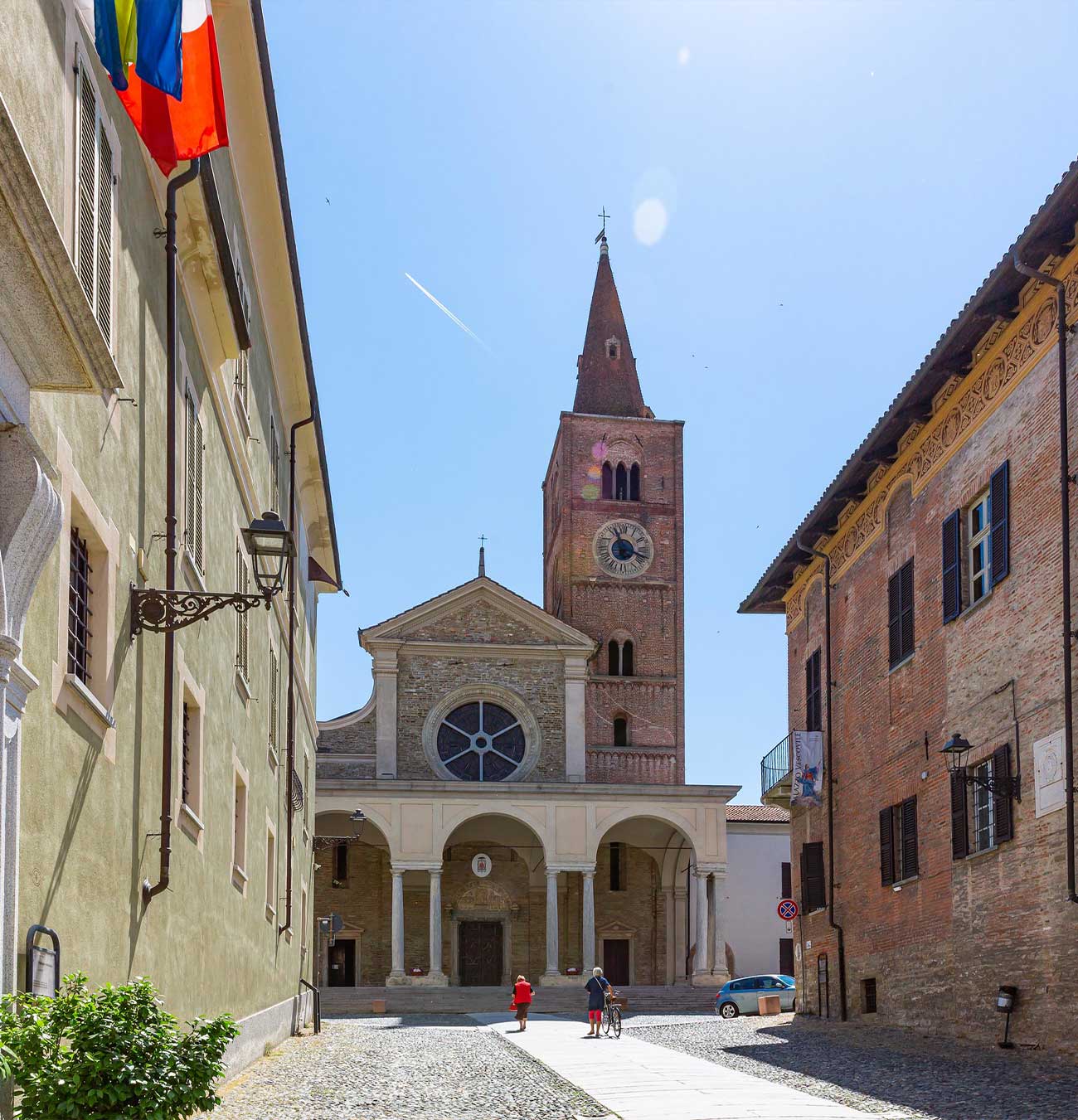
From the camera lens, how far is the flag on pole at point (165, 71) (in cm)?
766

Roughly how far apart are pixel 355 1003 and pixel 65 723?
3175cm

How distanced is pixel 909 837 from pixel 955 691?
301 cm

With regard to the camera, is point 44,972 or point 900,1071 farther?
point 900,1071

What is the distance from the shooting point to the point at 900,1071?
582 inches

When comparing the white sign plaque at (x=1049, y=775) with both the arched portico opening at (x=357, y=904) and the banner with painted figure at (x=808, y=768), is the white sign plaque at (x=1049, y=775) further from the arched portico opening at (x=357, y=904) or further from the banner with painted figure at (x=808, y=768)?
the arched portico opening at (x=357, y=904)

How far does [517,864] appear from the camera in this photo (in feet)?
154

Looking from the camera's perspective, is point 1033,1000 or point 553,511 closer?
point 1033,1000

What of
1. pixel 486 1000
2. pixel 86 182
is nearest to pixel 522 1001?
pixel 486 1000

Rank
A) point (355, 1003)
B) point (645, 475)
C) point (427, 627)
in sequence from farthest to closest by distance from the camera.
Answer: point (645, 475) → point (427, 627) → point (355, 1003)

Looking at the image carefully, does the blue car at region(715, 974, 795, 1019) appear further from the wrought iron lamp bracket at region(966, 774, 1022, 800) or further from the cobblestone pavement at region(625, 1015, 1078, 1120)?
the wrought iron lamp bracket at region(966, 774, 1022, 800)

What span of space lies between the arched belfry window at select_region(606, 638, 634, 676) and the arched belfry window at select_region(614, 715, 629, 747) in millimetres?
1527

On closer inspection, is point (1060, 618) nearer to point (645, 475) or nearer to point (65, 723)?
point (65, 723)

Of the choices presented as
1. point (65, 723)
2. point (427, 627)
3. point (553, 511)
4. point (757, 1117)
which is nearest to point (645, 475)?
point (553, 511)

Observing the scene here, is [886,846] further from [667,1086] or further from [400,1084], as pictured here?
[400,1084]
